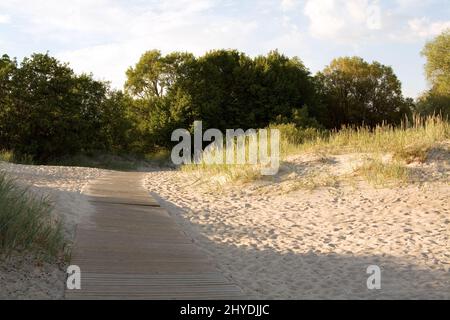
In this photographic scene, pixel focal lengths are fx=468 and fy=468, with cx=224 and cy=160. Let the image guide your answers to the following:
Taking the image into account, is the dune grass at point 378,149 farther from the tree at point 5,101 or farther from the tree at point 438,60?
the tree at point 438,60

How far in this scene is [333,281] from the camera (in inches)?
236

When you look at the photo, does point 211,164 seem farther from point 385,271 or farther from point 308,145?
point 385,271

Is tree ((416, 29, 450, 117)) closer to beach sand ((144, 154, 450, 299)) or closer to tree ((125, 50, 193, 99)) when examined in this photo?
tree ((125, 50, 193, 99))

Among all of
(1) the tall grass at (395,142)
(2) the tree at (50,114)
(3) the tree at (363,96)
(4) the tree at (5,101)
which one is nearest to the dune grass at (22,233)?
(1) the tall grass at (395,142)

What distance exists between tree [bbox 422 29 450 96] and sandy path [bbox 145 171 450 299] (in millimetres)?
28893

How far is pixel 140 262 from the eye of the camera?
19.8 ft

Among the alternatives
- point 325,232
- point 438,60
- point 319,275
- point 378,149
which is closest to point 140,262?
point 319,275

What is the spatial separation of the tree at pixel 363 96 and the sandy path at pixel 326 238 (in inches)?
1011

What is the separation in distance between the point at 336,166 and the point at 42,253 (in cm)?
931

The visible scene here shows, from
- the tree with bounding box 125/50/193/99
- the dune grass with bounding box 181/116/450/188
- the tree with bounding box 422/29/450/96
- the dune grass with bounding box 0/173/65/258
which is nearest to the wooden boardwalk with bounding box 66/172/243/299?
the dune grass with bounding box 0/173/65/258

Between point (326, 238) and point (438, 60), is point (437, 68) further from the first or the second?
point (326, 238)

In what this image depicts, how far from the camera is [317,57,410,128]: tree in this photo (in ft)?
120

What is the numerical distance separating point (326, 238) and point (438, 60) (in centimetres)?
3398

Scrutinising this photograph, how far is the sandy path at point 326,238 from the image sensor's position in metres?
5.86
